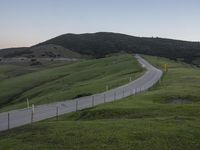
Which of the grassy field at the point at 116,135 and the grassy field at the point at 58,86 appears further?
the grassy field at the point at 58,86

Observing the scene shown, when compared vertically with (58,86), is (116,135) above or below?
above

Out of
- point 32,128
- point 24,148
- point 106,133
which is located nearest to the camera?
point 24,148

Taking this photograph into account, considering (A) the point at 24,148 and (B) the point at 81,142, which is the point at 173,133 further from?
(A) the point at 24,148

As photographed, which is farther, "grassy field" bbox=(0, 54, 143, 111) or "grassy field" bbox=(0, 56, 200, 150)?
"grassy field" bbox=(0, 54, 143, 111)

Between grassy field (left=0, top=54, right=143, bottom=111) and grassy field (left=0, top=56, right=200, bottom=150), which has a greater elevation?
grassy field (left=0, top=56, right=200, bottom=150)

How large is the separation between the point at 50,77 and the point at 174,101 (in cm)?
9277

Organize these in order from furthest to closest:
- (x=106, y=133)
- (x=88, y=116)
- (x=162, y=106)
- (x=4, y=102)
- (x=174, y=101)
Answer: (x=4, y=102), (x=174, y=101), (x=162, y=106), (x=88, y=116), (x=106, y=133)

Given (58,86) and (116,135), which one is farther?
(58,86)

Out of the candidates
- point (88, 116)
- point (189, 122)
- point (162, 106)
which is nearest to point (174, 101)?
point (162, 106)

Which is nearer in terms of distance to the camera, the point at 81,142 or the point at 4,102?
the point at 81,142

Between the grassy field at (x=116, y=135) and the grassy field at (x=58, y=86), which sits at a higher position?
the grassy field at (x=116, y=135)

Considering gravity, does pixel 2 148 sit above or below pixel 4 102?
above

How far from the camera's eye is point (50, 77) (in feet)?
462

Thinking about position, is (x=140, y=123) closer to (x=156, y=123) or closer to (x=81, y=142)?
A: (x=156, y=123)
